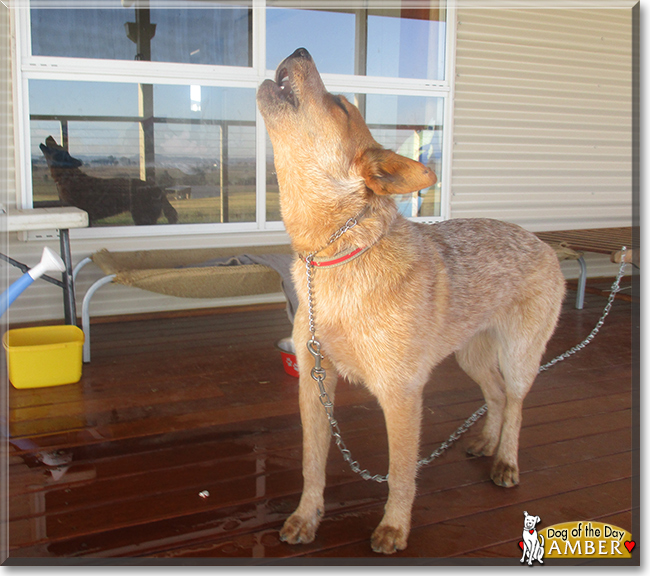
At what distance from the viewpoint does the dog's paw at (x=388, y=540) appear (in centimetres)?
194

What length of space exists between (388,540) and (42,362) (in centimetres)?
233

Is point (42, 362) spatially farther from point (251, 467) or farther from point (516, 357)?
point (516, 357)

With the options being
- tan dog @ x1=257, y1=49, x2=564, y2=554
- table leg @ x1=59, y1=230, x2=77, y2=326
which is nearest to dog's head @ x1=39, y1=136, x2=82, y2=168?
table leg @ x1=59, y1=230, x2=77, y2=326

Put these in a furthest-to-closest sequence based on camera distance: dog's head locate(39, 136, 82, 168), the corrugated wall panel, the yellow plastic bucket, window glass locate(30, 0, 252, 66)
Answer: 1. the corrugated wall panel
2. dog's head locate(39, 136, 82, 168)
3. window glass locate(30, 0, 252, 66)
4. the yellow plastic bucket

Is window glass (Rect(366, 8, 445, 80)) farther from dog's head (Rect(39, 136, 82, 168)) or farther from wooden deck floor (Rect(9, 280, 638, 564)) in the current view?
wooden deck floor (Rect(9, 280, 638, 564))

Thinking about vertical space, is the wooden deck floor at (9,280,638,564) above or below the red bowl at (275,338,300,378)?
below

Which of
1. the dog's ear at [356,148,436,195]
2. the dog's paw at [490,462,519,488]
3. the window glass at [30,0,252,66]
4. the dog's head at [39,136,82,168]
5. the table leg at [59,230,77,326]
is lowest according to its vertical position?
the dog's paw at [490,462,519,488]

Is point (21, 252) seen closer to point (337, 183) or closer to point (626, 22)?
point (337, 183)

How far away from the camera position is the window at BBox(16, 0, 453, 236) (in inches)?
171

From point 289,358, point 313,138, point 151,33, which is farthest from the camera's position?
point 151,33

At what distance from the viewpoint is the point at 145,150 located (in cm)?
471

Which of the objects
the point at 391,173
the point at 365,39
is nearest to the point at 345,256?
the point at 391,173

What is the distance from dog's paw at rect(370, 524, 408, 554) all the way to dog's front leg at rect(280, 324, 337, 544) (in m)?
0.22

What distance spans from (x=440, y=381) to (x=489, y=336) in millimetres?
1047
